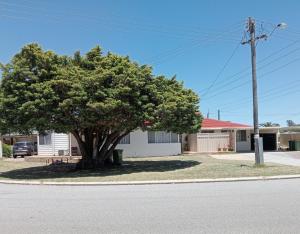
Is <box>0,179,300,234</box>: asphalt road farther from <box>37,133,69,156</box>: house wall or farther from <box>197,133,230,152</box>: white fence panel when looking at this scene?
<box>197,133,230,152</box>: white fence panel

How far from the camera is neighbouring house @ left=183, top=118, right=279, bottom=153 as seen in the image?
42106mm

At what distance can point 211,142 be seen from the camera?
42.2m

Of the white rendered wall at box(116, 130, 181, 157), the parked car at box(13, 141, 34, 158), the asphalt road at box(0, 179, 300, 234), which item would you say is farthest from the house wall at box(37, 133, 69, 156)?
the asphalt road at box(0, 179, 300, 234)

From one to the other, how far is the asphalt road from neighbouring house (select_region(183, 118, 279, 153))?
1048 inches

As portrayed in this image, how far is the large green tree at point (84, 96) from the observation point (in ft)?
68.8

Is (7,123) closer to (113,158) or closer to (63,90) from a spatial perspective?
(63,90)

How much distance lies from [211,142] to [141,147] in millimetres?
7934

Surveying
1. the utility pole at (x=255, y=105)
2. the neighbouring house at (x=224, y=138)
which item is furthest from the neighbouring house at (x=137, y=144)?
the utility pole at (x=255, y=105)

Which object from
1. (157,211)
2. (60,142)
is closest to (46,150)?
(60,142)

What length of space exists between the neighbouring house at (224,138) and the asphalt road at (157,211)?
2662 centimetres

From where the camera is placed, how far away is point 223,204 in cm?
1113

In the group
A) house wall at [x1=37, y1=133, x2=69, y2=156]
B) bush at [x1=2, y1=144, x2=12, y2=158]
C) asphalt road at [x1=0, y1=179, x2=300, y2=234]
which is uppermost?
house wall at [x1=37, y1=133, x2=69, y2=156]

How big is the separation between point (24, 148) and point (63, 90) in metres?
23.6

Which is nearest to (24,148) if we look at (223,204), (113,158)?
(113,158)
